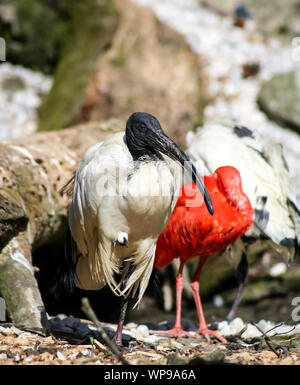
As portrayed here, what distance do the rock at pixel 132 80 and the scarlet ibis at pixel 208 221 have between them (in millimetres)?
3165

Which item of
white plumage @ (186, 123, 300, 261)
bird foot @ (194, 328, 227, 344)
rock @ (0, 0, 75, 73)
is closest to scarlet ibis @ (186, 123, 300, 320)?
white plumage @ (186, 123, 300, 261)

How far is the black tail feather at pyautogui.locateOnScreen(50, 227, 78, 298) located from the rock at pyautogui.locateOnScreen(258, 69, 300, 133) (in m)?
5.42

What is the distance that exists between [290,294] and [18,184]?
13.1ft

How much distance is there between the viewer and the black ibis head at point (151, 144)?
3.78m

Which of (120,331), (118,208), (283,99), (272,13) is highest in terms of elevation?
(272,13)

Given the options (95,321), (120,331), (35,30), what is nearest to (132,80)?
(35,30)

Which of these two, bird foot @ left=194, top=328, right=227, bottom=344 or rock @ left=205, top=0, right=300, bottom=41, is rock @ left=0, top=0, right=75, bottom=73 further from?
bird foot @ left=194, top=328, right=227, bottom=344

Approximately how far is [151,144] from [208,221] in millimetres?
1168

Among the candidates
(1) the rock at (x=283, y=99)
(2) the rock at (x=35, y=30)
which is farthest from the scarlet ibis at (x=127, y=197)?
(2) the rock at (x=35, y=30)

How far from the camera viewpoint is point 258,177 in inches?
223

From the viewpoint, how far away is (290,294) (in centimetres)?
740

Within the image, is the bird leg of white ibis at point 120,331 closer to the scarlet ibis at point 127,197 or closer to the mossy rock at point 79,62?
the scarlet ibis at point 127,197

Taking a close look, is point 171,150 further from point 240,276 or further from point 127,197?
point 240,276
